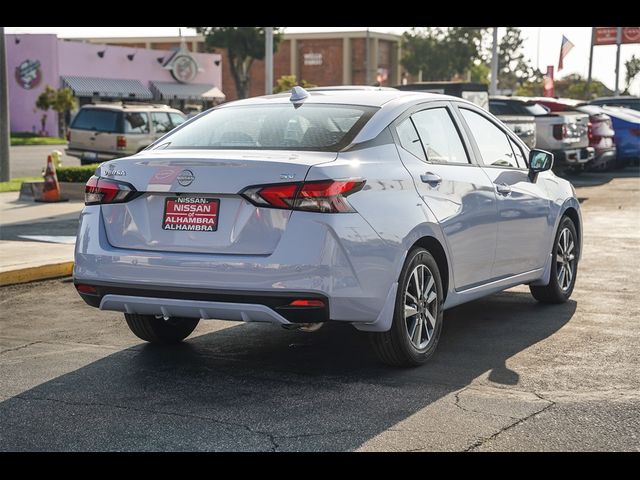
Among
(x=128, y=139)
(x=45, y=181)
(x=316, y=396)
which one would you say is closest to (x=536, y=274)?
(x=316, y=396)

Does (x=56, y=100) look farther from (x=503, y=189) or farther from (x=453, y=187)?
(x=453, y=187)

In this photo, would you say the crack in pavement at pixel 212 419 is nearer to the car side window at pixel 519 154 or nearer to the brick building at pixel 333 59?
the car side window at pixel 519 154

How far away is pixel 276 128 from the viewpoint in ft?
22.1

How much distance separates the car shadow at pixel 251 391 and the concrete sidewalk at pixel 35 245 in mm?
2965

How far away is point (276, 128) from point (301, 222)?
3.30 feet

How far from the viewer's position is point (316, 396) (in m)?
5.94

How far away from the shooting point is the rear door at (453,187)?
689cm

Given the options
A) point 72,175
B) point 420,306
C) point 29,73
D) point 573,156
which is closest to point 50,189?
point 72,175

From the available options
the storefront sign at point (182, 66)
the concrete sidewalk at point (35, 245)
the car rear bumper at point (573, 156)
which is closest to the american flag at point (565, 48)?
the car rear bumper at point (573, 156)

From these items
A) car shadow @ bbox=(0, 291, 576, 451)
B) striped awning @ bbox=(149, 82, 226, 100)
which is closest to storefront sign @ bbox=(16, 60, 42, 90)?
striped awning @ bbox=(149, 82, 226, 100)

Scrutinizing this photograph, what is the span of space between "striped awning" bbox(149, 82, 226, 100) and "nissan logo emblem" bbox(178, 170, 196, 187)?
65024 millimetres

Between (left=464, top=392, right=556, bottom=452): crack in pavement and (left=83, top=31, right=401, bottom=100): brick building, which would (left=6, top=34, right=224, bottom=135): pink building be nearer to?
(left=83, top=31, right=401, bottom=100): brick building

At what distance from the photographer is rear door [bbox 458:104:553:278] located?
780cm

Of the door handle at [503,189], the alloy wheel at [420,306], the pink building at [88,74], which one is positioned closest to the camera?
the alloy wheel at [420,306]
